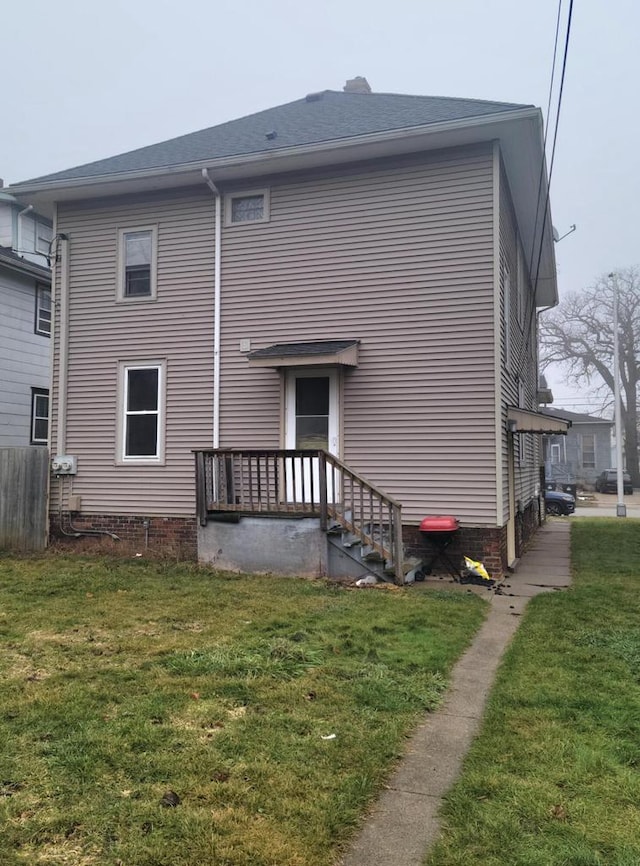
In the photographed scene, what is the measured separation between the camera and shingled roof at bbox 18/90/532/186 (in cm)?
888

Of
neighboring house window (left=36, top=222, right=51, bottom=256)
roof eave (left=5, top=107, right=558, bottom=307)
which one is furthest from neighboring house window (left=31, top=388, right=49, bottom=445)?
roof eave (left=5, top=107, right=558, bottom=307)

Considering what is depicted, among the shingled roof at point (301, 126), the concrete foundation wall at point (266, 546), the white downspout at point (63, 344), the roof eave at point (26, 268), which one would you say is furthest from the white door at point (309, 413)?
the roof eave at point (26, 268)

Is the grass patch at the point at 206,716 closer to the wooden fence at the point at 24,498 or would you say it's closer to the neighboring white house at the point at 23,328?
the wooden fence at the point at 24,498

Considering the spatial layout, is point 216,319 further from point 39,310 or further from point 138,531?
point 39,310

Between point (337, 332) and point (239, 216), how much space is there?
263cm

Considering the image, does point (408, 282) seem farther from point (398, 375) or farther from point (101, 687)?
point (101, 687)

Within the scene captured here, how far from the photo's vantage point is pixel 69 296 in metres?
11.0

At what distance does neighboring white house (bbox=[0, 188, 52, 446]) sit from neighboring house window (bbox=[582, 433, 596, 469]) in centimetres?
3723

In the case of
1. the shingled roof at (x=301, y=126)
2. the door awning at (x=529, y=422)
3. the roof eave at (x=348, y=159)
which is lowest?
the door awning at (x=529, y=422)

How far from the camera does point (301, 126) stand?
1042cm

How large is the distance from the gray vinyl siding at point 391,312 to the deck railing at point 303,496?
641 millimetres

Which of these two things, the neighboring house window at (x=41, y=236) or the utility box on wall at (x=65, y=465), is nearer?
the utility box on wall at (x=65, y=465)

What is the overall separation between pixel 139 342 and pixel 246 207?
9.23 feet

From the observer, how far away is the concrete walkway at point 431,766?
8.38 feet
